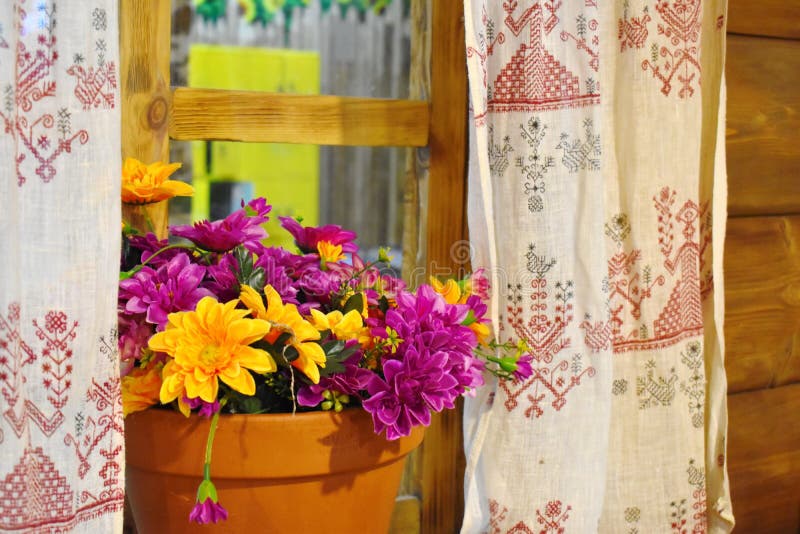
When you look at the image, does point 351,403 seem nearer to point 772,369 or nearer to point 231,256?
point 231,256

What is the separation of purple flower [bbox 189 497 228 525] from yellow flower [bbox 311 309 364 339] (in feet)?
0.66

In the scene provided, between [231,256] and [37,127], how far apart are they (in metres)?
0.23

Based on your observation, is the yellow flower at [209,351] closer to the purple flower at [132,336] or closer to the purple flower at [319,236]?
the purple flower at [132,336]

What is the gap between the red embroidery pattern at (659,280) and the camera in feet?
4.12

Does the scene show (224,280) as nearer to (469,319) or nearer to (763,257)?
(469,319)

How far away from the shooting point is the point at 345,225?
1837 millimetres

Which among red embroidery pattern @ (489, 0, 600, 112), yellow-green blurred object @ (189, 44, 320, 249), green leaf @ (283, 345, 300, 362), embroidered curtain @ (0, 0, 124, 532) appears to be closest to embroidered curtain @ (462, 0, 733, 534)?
red embroidery pattern @ (489, 0, 600, 112)

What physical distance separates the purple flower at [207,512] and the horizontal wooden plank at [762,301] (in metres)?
0.96

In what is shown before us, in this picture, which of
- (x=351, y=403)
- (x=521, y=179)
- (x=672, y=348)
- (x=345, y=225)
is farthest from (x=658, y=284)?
(x=345, y=225)

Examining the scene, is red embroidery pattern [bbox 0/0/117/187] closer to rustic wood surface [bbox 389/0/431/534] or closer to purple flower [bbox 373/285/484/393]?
purple flower [bbox 373/285/484/393]

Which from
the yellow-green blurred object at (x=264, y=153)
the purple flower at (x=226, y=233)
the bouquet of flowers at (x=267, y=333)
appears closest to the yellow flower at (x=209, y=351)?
the bouquet of flowers at (x=267, y=333)

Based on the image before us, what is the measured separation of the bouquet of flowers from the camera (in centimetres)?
87

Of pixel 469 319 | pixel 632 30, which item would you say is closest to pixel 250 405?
pixel 469 319

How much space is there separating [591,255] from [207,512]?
0.60 m
